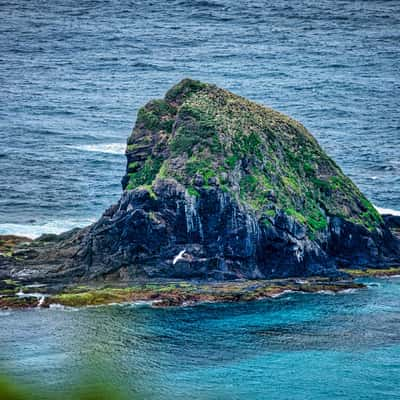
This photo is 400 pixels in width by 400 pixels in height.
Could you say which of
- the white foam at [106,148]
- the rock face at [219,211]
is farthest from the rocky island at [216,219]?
the white foam at [106,148]

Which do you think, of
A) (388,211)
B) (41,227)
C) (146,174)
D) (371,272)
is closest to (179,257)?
(146,174)

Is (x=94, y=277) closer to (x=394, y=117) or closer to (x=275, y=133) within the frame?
(x=275, y=133)

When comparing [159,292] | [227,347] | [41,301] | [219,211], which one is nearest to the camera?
[227,347]

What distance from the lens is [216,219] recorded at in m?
83.6

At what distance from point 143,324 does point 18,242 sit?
24715 mm

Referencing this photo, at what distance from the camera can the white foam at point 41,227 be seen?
9919 cm

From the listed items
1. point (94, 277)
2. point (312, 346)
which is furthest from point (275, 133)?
point (312, 346)

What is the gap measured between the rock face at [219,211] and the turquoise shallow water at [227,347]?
21.0ft

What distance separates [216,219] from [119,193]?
3503cm

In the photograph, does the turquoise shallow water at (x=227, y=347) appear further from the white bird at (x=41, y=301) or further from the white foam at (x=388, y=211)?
the white foam at (x=388, y=211)

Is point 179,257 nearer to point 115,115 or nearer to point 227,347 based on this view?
point 227,347

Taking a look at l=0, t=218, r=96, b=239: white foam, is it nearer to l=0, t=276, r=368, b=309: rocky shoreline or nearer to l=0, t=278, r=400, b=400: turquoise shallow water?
l=0, t=276, r=368, b=309: rocky shoreline

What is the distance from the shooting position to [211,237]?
83.4m

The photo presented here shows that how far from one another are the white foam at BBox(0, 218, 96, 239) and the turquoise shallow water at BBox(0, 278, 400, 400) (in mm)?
24742
